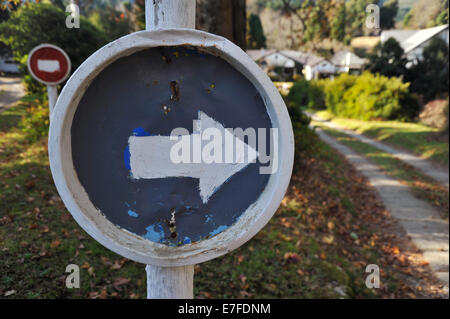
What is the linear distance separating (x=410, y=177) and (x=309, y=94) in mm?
18417

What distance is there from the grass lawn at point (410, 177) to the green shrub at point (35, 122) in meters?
7.94

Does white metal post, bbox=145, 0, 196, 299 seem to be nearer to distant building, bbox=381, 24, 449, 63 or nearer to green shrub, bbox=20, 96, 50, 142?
green shrub, bbox=20, 96, 50, 142

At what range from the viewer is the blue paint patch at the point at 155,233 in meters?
1.22

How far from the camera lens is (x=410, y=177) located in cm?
896

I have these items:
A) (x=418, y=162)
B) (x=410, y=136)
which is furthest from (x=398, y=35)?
(x=418, y=162)

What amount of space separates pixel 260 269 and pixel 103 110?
2979mm

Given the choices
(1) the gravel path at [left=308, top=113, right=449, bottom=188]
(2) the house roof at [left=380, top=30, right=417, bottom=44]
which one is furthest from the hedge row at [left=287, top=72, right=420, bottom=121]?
(1) the gravel path at [left=308, top=113, right=449, bottom=188]

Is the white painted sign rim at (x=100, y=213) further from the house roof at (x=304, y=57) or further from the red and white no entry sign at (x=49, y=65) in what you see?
the house roof at (x=304, y=57)

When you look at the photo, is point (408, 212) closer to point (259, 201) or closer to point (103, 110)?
point (259, 201)

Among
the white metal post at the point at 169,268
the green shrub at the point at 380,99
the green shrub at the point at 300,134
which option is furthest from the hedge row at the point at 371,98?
the white metal post at the point at 169,268

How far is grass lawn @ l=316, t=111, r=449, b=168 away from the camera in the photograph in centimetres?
1116

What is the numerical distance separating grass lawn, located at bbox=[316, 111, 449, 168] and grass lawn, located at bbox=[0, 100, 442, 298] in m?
7.08

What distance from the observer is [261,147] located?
1214mm
